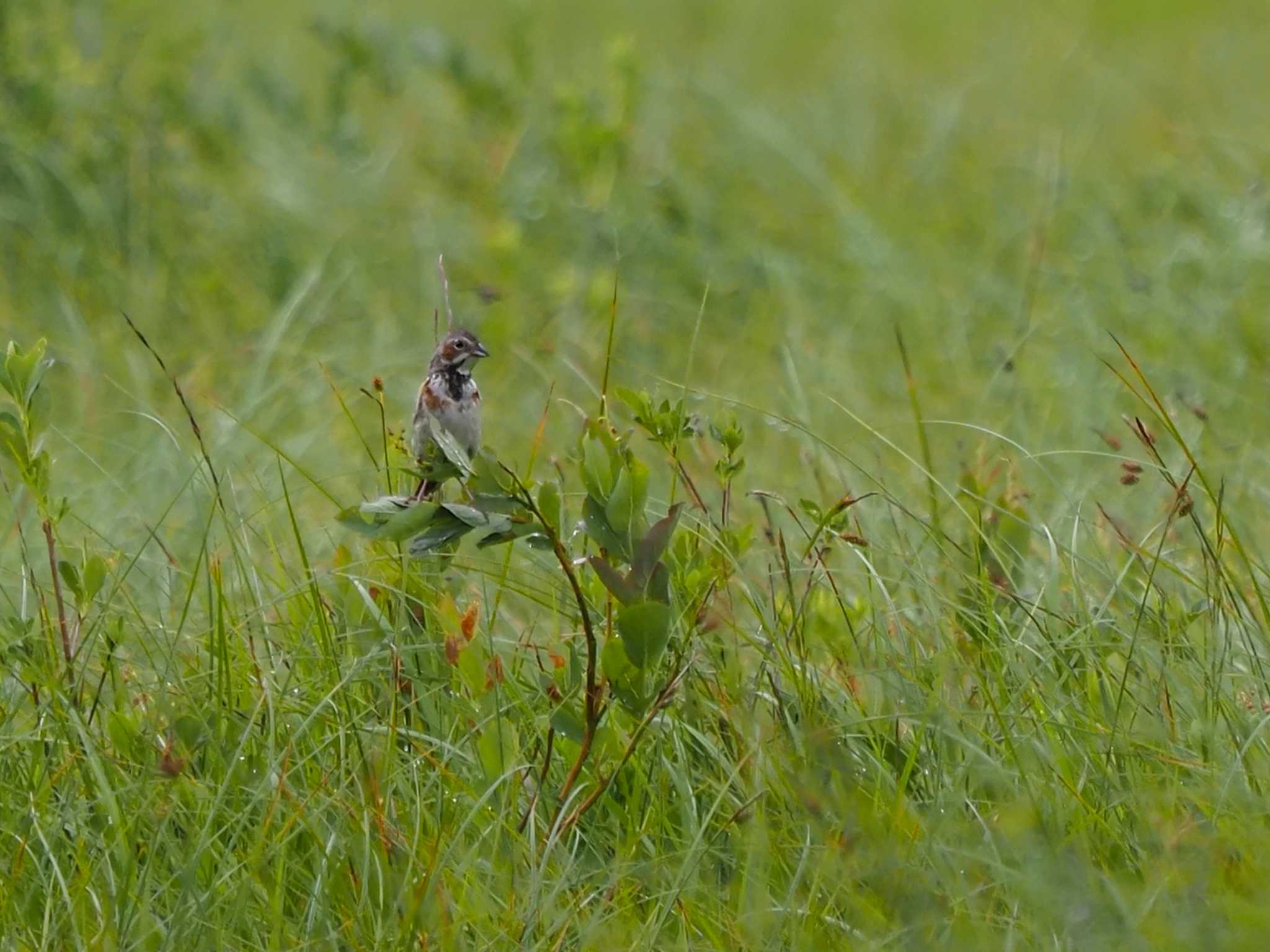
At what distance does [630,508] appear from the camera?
2557 millimetres

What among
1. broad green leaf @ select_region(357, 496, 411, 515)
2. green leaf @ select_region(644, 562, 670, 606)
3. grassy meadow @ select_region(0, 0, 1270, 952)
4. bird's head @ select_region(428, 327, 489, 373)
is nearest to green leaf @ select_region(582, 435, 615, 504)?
grassy meadow @ select_region(0, 0, 1270, 952)

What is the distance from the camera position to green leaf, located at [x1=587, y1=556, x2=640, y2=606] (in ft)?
8.23

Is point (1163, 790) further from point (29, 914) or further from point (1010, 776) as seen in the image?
point (29, 914)

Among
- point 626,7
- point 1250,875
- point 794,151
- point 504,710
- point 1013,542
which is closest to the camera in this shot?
point 1250,875

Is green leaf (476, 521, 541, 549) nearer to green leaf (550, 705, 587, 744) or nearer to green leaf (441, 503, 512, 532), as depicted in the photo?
green leaf (441, 503, 512, 532)

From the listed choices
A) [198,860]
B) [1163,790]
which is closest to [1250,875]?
[1163,790]

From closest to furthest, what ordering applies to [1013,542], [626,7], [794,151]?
[1013,542]
[794,151]
[626,7]

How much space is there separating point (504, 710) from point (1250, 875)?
1.09 m

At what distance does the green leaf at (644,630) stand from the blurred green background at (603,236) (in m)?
2.02

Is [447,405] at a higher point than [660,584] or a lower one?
higher

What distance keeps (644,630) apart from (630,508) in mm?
168

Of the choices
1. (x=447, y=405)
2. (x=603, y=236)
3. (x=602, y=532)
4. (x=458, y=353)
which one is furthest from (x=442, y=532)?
(x=603, y=236)

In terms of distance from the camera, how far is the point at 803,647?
9.42 feet

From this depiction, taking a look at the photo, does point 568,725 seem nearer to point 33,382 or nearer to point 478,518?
point 478,518
